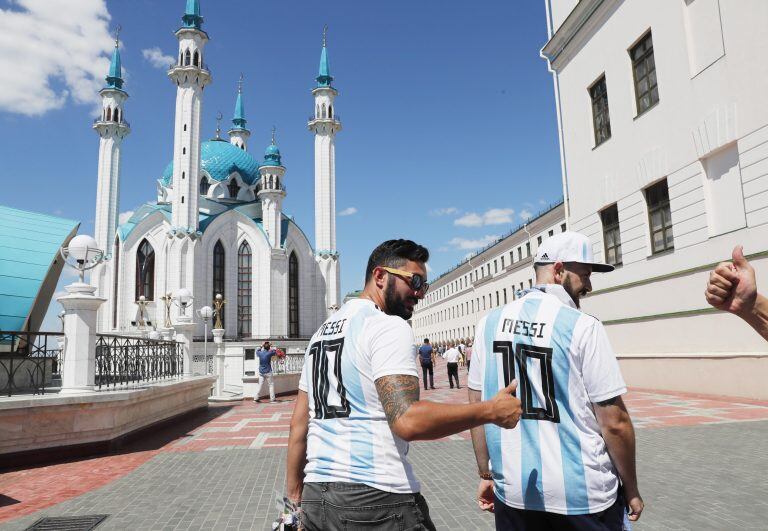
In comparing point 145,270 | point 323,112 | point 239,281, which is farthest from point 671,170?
point 145,270

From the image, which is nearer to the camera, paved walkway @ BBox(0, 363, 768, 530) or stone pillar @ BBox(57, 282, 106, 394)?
paved walkway @ BBox(0, 363, 768, 530)

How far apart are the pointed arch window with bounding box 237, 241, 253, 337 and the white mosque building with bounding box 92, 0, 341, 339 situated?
85mm

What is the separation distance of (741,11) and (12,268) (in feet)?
55.2

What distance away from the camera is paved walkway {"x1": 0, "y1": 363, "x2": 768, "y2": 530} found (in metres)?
4.80

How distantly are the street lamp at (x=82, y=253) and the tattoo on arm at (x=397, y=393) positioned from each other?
8047mm

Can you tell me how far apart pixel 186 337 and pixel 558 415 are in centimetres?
1390

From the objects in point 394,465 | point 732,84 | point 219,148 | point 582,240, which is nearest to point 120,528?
point 394,465

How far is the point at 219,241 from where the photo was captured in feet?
143

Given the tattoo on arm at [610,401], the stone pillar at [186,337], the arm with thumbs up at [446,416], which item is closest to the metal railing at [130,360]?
the stone pillar at [186,337]

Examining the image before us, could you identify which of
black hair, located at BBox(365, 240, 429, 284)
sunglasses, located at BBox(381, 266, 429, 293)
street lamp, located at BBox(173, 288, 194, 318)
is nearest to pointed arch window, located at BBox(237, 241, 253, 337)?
street lamp, located at BBox(173, 288, 194, 318)

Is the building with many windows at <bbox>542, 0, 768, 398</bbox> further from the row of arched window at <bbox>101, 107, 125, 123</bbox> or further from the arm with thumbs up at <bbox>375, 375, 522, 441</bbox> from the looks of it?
the row of arched window at <bbox>101, 107, 125, 123</bbox>

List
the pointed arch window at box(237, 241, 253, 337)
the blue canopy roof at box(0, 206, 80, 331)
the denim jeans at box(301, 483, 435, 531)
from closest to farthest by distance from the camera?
the denim jeans at box(301, 483, 435, 531) → the blue canopy roof at box(0, 206, 80, 331) → the pointed arch window at box(237, 241, 253, 337)

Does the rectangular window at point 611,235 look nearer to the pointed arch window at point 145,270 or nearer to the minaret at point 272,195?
the minaret at point 272,195

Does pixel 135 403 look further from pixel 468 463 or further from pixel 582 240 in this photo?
pixel 582 240
